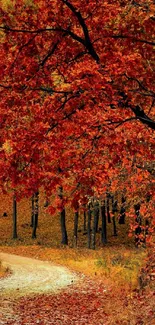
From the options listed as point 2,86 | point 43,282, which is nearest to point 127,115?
point 2,86

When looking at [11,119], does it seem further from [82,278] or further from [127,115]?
[82,278]

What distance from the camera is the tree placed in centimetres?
615

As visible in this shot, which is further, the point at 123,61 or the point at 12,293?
the point at 12,293

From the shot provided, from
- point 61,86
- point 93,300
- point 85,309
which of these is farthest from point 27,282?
point 61,86

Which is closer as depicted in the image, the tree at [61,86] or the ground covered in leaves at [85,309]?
the tree at [61,86]

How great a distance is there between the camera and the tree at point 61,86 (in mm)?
6152

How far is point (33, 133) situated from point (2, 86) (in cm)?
93

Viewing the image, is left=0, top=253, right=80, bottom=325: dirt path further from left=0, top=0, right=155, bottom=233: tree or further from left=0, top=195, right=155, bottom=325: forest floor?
left=0, top=0, right=155, bottom=233: tree

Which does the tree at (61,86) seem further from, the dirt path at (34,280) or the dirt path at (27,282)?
the dirt path at (34,280)

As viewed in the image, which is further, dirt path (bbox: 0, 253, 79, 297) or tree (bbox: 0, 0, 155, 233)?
dirt path (bbox: 0, 253, 79, 297)

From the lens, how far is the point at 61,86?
20.0 ft

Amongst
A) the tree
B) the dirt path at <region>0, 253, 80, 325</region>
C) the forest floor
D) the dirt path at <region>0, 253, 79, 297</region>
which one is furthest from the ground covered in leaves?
the tree

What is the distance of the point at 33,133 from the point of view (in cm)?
613

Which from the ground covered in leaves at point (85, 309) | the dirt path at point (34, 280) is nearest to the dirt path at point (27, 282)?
the dirt path at point (34, 280)
